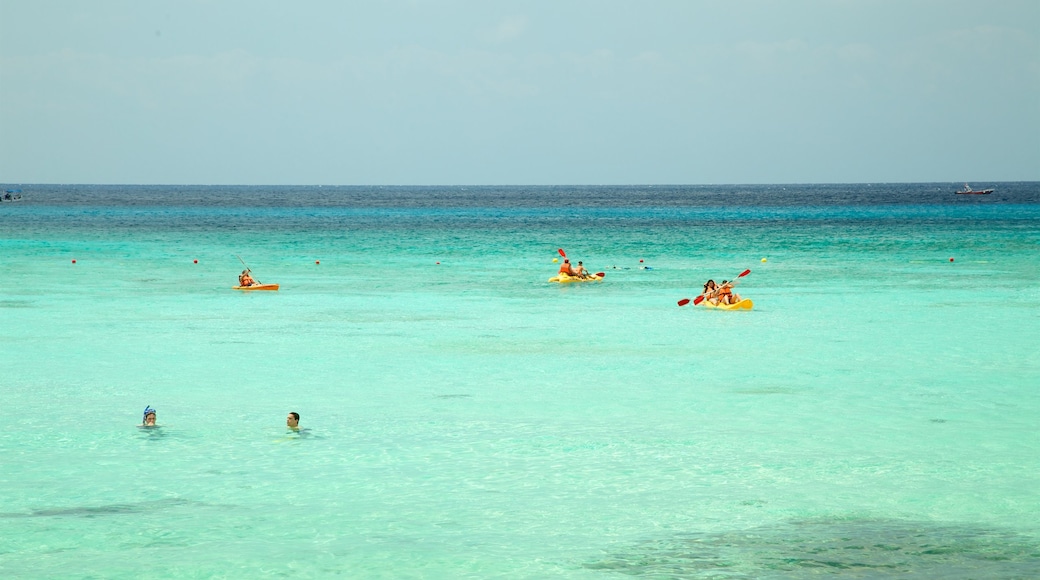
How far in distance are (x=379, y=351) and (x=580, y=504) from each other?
11383 mm

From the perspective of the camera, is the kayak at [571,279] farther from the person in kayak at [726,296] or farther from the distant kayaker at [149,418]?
the distant kayaker at [149,418]

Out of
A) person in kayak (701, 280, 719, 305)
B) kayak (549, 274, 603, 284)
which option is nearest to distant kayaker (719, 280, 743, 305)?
person in kayak (701, 280, 719, 305)

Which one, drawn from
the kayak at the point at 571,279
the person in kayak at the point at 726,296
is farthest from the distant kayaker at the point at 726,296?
the kayak at the point at 571,279

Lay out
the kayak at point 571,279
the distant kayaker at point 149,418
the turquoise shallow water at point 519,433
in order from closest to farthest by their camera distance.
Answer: the turquoise shallow water at point 519,433, the distant kayaker at point 149,418, the kayak at point 571,279

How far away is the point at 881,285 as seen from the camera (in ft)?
126

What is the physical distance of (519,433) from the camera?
16.7m

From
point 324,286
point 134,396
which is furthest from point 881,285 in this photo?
point 134,396

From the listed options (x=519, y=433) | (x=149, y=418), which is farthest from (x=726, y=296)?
(x=149, y=418)

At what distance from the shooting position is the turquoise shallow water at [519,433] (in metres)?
11.8

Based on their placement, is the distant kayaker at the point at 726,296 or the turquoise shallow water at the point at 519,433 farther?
the distant kayaker at the point at 726,296

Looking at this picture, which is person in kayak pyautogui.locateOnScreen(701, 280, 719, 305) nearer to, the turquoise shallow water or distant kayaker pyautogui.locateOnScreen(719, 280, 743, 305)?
distant kayaker pyautogui.locateOnScreen(719, 280, 743, 305)

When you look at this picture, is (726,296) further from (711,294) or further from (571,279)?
(571,279)

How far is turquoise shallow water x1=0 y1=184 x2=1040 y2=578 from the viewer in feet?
38.6

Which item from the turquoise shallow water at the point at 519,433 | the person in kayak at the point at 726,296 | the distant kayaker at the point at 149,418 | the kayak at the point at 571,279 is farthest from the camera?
the kayak at the point at 571,279
